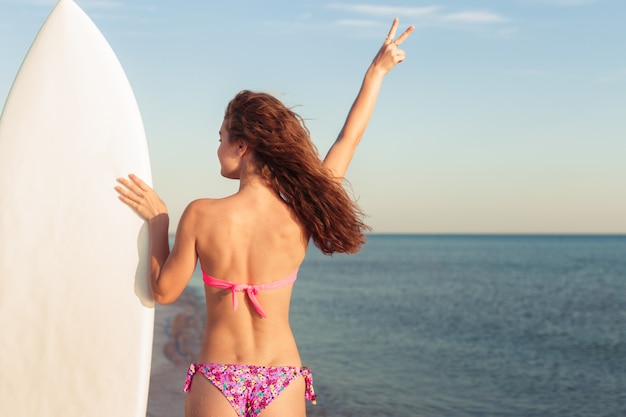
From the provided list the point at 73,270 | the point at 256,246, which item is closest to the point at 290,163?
the point at 256,246

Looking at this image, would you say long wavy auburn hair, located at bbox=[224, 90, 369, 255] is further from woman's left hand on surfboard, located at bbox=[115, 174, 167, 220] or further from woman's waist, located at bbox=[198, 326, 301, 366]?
woman's left hand on surfboard, located at bbox=[115, 174, 167, 220]

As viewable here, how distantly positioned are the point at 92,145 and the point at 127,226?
0.35 meters

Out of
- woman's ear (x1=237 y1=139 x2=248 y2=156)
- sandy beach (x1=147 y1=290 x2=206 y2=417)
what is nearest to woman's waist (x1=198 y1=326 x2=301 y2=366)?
woman's ear (x1=237 y1=139 x2=248 y2=156)

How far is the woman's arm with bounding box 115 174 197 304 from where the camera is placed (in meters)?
2.15

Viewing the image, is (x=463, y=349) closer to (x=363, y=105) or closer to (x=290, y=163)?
(x=363, y=105)

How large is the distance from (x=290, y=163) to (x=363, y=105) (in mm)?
532

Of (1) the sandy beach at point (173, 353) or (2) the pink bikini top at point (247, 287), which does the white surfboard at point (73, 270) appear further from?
(1) the sandy beach at point (173, 353)

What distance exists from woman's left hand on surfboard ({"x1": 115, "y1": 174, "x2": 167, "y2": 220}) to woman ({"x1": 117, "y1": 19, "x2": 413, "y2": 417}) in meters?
0.41

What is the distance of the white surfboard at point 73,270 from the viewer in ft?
8.97

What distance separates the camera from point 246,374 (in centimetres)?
211

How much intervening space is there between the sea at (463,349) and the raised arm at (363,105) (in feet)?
18.7

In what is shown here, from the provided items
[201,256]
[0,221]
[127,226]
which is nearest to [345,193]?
[201,256]

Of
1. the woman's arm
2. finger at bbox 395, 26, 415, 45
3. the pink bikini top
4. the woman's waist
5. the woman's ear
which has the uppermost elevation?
finger at bbox 395, 26, 415, 45

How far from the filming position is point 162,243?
8.29ft
